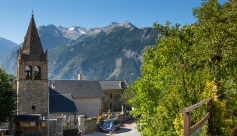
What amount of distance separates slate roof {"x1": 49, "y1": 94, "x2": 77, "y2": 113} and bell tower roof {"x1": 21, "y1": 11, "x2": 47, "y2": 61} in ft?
31.8

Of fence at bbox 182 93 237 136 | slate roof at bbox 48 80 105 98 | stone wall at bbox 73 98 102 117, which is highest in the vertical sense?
fence at bbox 182 93 237 136

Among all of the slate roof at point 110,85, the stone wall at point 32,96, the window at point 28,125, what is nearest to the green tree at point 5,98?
the window at point 28,125

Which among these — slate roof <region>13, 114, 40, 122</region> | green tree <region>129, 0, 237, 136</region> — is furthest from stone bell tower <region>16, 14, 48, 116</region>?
green tree <region>129, 0, 237, 136</region>

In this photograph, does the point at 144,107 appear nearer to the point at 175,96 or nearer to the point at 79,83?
the point at 175,96

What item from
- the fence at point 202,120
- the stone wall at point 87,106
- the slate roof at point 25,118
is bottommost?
the stone wall at point 87,106

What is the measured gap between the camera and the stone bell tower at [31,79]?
27.9m

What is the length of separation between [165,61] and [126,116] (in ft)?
74.7

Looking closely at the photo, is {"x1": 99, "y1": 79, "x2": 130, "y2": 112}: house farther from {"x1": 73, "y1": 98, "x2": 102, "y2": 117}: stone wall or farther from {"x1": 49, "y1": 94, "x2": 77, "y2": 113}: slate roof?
{"x1": 49, "y1": 94, "x2": 77, "y2": 113}: slate roof

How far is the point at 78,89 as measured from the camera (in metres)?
44.5

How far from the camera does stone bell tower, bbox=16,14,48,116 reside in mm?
27938

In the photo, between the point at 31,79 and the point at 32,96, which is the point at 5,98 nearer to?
the point at 32,96

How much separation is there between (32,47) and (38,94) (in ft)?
23.3

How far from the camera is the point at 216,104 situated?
6023mm

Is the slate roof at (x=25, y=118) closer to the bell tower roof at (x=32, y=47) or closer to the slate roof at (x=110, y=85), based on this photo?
the bell tower roof at (x=32, y=47)
